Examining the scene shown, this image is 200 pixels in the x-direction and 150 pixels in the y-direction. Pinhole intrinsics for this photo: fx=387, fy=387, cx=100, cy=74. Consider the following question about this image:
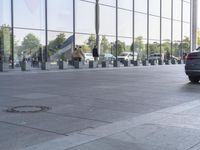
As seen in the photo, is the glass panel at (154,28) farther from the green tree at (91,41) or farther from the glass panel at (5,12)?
the glass panel at (5,12)

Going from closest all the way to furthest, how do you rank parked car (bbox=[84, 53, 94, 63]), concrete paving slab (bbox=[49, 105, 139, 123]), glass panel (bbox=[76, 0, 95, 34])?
concrete paving slab (bbox=[49, 105, 139, 123]), glass panel (bbox=[76, 0, 95, 34]), parked car (bbox=[84, 53, 94, 63])

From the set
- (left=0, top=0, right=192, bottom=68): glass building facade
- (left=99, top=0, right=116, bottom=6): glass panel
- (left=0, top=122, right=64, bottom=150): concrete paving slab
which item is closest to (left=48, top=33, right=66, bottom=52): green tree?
(left=0, top=0, right=192, bottom=68): glass building facade

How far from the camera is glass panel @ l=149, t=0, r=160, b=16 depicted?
132ft

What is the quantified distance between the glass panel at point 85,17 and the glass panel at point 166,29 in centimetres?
1256

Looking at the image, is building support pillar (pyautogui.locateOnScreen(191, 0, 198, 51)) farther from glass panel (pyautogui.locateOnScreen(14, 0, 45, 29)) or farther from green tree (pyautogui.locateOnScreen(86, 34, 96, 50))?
glass panel (pyautogui.locateOnScreen(14, 0, 45, 29))

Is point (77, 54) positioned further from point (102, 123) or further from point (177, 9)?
point (102, 123)

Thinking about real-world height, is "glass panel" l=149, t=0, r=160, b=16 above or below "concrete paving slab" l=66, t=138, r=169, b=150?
above

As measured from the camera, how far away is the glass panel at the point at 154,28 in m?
40.1

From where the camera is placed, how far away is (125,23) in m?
36.0

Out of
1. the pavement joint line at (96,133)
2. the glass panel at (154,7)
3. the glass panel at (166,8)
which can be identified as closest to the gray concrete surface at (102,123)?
the pavement joint line at (96,133)

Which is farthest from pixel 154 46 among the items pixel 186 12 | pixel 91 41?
pixel 91 41

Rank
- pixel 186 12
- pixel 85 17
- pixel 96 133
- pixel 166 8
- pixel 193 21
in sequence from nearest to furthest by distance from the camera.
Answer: pixel 96 133 < pixel 85 17 < pixel 166 8 < pixel 186 12 < pixel 193 21

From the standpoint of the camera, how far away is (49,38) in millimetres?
27906

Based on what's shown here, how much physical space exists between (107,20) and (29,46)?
920 cm
